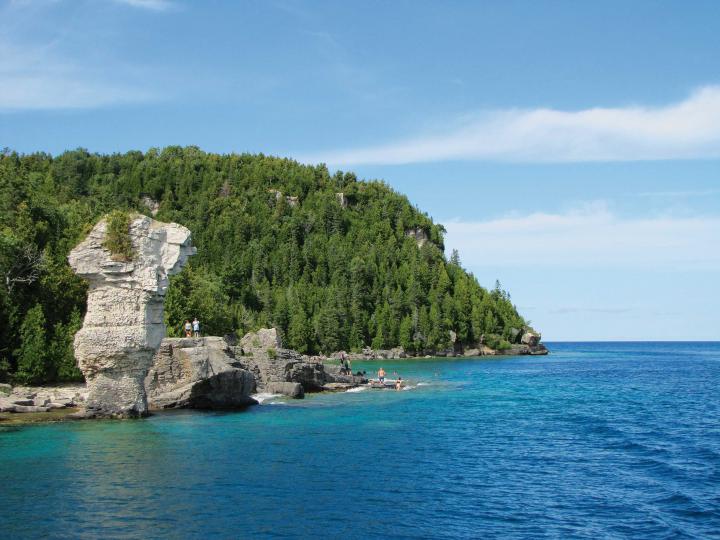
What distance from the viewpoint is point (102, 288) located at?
37188 mm

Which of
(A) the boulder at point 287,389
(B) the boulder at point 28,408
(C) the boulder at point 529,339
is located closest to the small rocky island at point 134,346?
(B) the boulder at point 28,408

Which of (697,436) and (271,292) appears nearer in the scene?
(697,436)

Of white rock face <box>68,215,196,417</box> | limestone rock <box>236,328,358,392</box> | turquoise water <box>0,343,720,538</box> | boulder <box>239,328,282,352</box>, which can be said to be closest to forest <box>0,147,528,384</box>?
boulder <box>239,328,282,352</box>

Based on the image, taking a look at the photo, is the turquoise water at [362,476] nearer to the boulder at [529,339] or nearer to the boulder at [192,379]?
the boulder at [192,379]

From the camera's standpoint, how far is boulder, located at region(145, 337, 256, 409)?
4278cm

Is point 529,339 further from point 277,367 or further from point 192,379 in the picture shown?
point 192,379

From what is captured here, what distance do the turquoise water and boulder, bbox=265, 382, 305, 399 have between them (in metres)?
7.71

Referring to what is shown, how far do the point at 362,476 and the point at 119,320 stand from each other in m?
19.1

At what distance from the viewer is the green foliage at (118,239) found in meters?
37.0

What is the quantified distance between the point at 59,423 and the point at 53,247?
26.6 meters

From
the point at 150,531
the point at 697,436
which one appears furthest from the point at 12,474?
A: the point at 697,436

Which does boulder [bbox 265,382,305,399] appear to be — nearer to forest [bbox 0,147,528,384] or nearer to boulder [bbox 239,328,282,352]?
boulder [bbox 239,328,282,352]

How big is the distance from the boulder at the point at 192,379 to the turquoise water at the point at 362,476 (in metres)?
1.93

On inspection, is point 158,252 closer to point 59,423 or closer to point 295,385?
point 59,423
